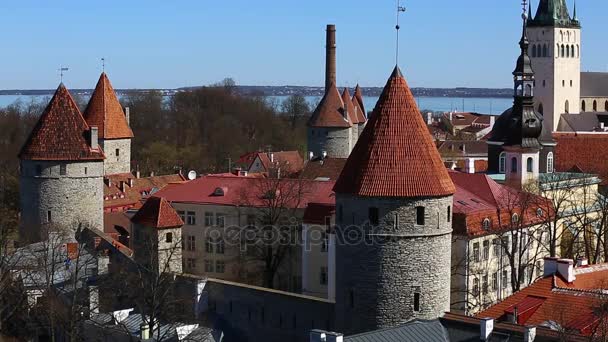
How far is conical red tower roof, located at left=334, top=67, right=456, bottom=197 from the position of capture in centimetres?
2530

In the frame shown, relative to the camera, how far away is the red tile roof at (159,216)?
111 ft

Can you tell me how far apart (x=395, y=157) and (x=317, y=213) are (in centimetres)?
1014

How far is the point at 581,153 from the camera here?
186 ft

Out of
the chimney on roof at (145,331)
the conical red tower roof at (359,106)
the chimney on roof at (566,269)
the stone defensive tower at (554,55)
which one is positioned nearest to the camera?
the chimney on roof at (566,269)

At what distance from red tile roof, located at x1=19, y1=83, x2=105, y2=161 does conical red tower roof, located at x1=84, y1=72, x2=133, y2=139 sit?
1197 centimetres

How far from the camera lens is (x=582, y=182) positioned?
44.6m

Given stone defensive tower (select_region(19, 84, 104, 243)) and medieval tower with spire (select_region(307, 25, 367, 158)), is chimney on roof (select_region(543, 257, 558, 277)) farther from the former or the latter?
medieval tower with spire (select_region(307, 25, 367, 158))

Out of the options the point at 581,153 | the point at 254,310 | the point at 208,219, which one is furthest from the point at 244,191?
the point at 581,153

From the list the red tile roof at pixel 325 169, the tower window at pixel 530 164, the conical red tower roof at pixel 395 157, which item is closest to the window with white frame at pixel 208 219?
the red tile roof at pixel 325 169

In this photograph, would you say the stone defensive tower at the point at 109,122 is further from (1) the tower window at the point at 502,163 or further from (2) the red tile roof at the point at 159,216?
(2) the red tile roof at the point at 159,216

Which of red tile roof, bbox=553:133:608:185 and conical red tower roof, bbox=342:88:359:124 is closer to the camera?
red tile roof, bbox=553:133:608:185

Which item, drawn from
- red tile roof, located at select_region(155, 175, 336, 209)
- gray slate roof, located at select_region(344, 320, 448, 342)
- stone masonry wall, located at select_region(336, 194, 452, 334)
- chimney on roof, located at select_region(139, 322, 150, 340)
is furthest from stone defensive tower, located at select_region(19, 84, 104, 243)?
gray slate roof, located at select_region(344, 320, 448, 342)

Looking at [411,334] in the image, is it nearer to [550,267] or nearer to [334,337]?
[334,337]

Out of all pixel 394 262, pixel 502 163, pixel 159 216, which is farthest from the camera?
pixel 502 163
